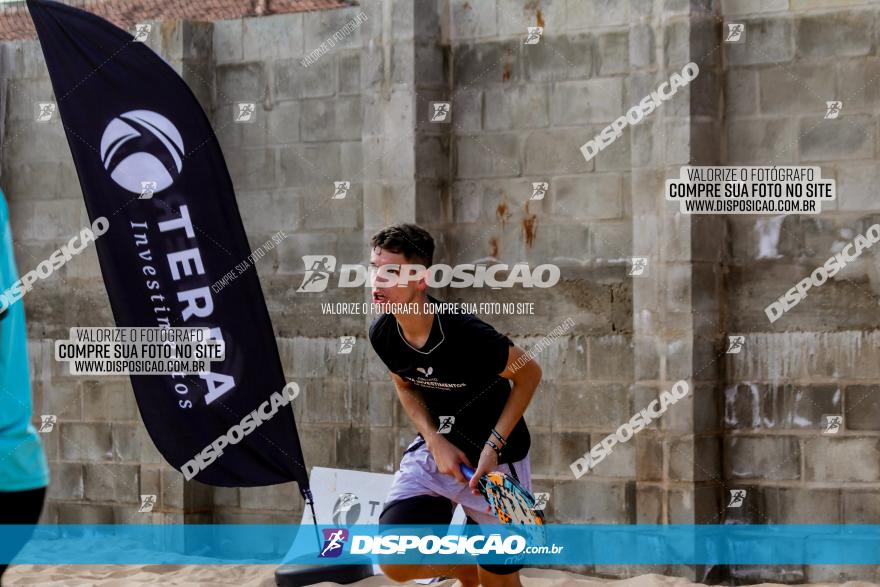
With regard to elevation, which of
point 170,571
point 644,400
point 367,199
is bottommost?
point 170,571

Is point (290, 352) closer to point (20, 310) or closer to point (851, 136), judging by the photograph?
point (851, 136)

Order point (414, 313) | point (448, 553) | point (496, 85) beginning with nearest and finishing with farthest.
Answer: point (414, 313) → point (448, 553) → point (496, 85)

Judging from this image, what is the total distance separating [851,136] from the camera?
28.0ft

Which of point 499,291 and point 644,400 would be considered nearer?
point 644,400

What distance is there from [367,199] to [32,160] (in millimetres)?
3259

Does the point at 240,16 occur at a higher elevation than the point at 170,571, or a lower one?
higher

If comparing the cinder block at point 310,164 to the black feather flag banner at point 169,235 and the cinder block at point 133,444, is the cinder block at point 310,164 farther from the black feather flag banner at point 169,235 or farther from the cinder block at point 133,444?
the cinder block at point 133,444

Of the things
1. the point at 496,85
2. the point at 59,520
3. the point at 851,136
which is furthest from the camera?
the point at 59,520

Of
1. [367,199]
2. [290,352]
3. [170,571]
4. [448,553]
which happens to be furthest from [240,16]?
[448,553]

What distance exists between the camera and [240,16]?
33.7 ft

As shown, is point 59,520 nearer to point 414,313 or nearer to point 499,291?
point 499,291

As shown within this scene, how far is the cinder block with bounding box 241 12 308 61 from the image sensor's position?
33.0 ft

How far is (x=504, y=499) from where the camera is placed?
644 cm

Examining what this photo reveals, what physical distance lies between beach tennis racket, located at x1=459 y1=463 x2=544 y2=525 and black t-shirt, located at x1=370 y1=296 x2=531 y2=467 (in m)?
0.19
